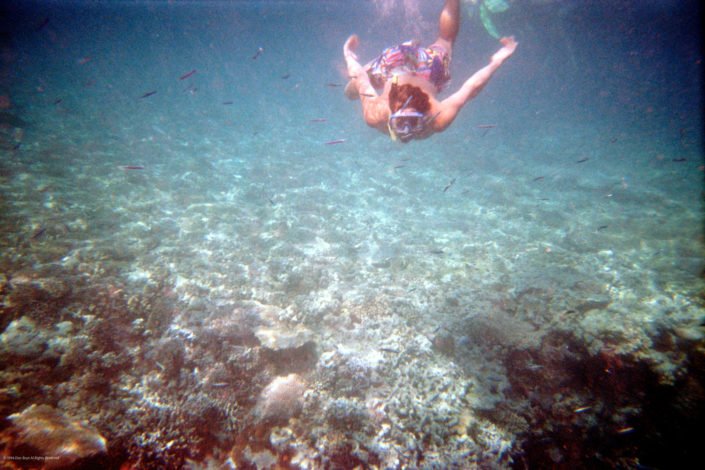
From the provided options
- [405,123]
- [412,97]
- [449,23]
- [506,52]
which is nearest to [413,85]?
[412,97]

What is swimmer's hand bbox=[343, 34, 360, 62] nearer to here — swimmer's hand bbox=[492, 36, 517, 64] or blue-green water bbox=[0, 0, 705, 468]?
swimmer's hand bbox=[492, 36, 517, 64]

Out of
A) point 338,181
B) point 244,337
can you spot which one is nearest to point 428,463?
point 244,337

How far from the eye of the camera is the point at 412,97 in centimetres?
425

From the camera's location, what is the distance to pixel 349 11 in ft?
98.6

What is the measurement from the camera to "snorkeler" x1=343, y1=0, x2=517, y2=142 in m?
4.30

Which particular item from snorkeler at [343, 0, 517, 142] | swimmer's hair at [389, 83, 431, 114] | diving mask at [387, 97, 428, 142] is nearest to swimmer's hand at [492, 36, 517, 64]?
snorkeler at [343, 0, 517, 142]

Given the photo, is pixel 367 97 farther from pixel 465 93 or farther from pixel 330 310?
pixel 330 310

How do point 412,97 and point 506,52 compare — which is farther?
point 506,52

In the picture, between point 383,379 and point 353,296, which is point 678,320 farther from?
point 353,296

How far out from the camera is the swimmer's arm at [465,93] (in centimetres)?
499

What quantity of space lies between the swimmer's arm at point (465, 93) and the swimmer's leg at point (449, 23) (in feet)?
4.17

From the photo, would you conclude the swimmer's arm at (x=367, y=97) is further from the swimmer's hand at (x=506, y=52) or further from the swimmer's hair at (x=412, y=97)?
the swimmer's hand at (x=506, y=52)

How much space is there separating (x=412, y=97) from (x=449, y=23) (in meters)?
4.15

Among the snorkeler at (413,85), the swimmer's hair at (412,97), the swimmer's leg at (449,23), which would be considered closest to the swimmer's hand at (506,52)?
the snorkeler at (413,85)
